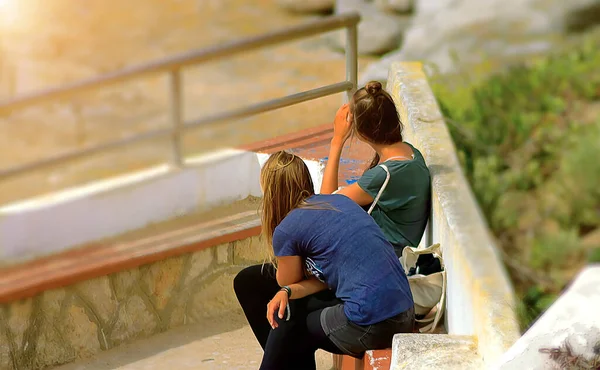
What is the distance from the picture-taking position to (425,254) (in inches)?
121

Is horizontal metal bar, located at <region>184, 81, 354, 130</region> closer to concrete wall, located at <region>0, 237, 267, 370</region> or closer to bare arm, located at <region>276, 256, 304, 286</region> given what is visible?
concrete wall, located at <region>0, 237, 267, 370</region>

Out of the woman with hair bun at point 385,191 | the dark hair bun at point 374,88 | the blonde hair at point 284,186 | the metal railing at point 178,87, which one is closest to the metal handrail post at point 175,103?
the metal railing at point 178,87

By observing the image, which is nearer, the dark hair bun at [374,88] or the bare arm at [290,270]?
the bare arm at [290,270]

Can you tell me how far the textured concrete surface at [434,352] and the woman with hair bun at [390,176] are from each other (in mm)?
647

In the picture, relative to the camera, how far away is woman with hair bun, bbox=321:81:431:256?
3.15m

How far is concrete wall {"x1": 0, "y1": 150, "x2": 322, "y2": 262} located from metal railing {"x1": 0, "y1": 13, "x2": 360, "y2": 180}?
19 centimetres

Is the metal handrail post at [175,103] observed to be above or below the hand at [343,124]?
below

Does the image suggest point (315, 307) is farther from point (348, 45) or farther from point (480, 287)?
point (348, 45)

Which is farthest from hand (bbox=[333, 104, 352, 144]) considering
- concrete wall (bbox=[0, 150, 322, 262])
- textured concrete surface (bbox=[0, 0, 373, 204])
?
textured concrete surface (bbox=[0, 0, 373, 204])

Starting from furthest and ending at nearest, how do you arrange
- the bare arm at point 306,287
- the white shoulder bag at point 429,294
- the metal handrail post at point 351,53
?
the metal handrail post at point 351,53, the white shoulder bag at point 429,294, the bare arm at point 306,287

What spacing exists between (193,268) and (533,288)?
4.93 ft

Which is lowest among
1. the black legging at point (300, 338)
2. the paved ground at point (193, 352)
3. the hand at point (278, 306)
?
the paved ground at point (193, 352)

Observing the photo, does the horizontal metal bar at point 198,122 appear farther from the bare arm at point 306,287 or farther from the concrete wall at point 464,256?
the bare arm at point 306,287

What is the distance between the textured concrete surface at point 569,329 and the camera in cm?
179
